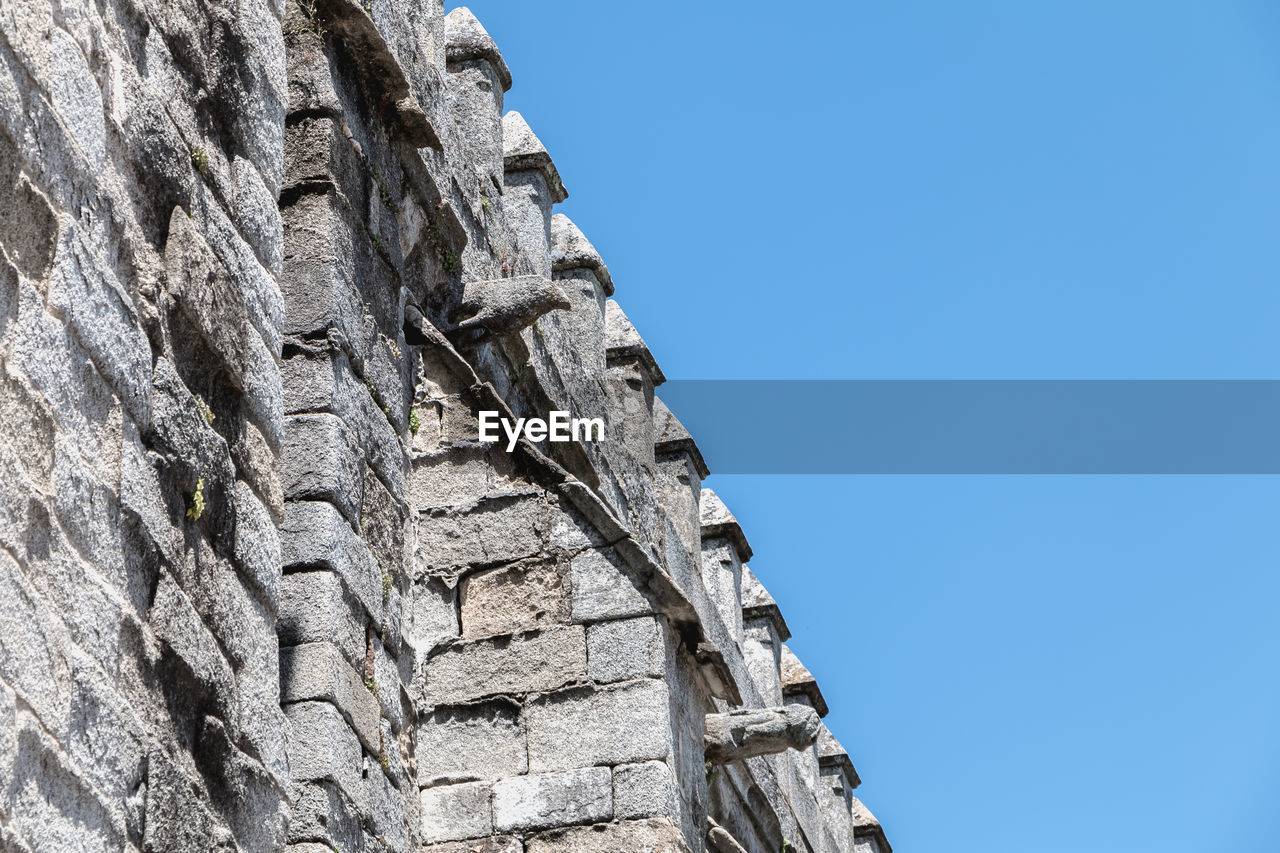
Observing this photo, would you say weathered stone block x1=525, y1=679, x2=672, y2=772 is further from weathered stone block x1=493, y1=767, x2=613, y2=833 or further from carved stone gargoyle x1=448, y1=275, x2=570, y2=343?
carved stone gargoyle x1=448, y1=275, x2=570, y2=343

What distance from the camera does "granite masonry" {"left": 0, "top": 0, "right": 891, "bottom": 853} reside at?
2.83m

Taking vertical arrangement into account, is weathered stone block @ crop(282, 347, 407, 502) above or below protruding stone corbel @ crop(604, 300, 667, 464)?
below

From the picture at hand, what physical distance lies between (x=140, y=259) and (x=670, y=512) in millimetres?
6138

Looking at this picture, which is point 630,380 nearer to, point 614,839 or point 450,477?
point 450,477

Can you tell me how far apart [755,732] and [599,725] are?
100cm

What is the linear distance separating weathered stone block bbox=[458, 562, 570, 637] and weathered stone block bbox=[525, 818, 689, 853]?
73 cm

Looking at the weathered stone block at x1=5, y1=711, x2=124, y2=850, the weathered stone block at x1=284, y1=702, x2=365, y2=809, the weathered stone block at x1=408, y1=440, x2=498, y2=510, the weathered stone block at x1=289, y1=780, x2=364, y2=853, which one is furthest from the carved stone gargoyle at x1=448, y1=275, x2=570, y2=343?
the weathered stone block at x1=5, y1=711, x2=124, y2=850

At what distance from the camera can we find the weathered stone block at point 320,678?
452cm

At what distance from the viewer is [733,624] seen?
9.73 meters

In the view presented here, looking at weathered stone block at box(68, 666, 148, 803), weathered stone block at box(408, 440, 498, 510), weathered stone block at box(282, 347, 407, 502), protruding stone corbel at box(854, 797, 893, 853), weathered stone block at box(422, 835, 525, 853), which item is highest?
protruding stone corbel at box(854, 797, 893, 853)

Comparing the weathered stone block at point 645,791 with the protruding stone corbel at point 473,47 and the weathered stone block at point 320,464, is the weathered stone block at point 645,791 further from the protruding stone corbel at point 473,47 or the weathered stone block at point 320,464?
the protruding stone corbel at point 473,47

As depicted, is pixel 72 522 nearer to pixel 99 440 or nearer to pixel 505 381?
pixel 99 440

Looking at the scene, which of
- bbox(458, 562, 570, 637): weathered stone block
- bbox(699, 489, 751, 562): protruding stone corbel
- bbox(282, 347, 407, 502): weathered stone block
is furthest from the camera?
bbox(699, 489, 751, 562): protruding stone corbel

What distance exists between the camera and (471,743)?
5758 millimetres
